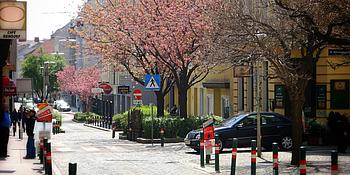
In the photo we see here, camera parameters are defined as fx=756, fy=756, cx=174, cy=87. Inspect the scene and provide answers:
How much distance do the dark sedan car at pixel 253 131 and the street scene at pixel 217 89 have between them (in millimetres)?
38

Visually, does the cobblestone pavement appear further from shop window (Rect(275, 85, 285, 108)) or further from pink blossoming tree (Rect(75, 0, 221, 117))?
pink blossoming tree (Rect(75, 0, 221, 117))

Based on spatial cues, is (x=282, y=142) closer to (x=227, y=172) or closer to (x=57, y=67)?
(x=227, y=172)

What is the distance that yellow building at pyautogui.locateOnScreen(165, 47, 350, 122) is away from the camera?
2911 centimetres

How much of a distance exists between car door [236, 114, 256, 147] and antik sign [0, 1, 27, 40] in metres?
12.0

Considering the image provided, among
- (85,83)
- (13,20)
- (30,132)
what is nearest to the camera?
(13,20)

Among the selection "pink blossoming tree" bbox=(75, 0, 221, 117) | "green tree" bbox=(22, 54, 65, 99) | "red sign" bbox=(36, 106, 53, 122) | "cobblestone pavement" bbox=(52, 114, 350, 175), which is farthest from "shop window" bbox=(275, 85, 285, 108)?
"green tree" bbox=(22, 54, 65, 99)

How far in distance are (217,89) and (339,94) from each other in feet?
50.4

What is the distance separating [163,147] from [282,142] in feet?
22.1

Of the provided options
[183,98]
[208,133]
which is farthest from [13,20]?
[183,98]

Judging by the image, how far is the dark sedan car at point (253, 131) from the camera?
26.6 m

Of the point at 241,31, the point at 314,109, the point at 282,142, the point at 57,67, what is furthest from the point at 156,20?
the point at 57,67

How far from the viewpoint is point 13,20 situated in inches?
641

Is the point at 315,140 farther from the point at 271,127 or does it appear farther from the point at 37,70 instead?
the point at 37,70

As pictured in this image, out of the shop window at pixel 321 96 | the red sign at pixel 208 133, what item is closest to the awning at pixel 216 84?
the shop window at pixel 321 96
